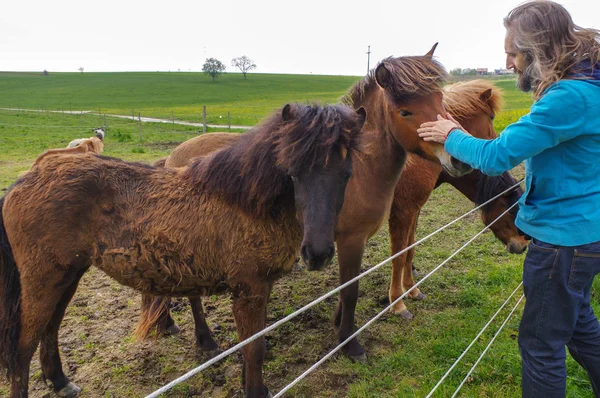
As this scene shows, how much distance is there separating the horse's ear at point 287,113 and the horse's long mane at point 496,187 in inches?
108

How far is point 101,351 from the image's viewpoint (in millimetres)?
3748

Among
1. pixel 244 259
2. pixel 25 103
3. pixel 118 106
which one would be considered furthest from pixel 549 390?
pixel 25 103

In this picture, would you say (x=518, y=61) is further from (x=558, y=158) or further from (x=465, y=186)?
(x=465, y=186)

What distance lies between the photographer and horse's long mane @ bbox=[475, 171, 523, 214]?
14.0 feet

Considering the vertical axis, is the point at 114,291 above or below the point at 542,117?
below

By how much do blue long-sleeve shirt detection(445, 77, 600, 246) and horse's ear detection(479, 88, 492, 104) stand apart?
8.72ft

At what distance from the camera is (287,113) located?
8.55 ft

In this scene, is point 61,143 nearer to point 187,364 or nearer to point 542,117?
point 187,364

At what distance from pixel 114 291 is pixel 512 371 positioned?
4583 mm

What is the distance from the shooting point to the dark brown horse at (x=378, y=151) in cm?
292

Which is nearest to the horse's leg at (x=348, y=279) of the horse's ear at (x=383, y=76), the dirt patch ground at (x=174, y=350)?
the dirt patch ground at (x=174, y=350)

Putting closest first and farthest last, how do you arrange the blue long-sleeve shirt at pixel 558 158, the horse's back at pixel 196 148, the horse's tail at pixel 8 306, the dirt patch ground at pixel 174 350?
the blue long-sleeve shirt at pixel 558 158, the horse's tail at pixel 8 306, the dirt patch ground at pixel 174 350, the horse's back at pixel 196 148

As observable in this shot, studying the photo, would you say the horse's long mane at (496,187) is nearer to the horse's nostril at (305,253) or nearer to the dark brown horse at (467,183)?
the dark brown horse at (467,183)

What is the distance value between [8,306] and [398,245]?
372cm
